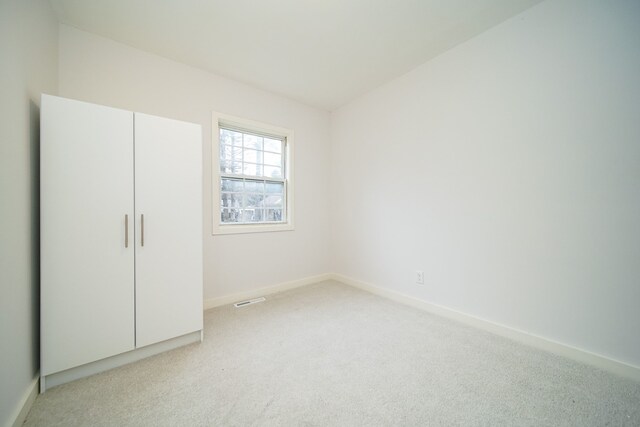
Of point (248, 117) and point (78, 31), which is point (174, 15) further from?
point (248, 117)

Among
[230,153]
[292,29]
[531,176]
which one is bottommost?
[531,176]

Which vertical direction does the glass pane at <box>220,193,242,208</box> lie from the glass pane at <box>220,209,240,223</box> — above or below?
above

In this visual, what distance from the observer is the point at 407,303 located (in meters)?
2.69

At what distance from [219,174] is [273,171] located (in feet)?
2.50

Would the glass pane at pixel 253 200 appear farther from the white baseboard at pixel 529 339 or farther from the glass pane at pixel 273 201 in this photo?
the white baseboard at pixel 529 339

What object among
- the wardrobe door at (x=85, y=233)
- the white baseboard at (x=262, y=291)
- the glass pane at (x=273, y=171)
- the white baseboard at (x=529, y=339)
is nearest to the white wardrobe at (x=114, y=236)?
the wardrobe door at (x=85, y=233)

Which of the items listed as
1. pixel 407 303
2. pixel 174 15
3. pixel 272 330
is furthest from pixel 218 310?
pixel 174 15

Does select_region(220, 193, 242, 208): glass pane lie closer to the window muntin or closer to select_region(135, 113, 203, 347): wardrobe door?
the window muntin

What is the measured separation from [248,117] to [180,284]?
6.76ft

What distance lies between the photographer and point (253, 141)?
306 cm

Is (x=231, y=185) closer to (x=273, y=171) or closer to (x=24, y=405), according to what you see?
(x=273, y=171)

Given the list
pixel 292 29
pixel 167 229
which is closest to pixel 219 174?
pixel 167 229

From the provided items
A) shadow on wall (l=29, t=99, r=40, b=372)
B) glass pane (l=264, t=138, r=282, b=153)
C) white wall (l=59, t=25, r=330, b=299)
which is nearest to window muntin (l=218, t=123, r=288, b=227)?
glass pane (l=264, t=138, r=282, b=153)

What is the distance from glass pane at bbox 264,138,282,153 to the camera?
3.17 metres
